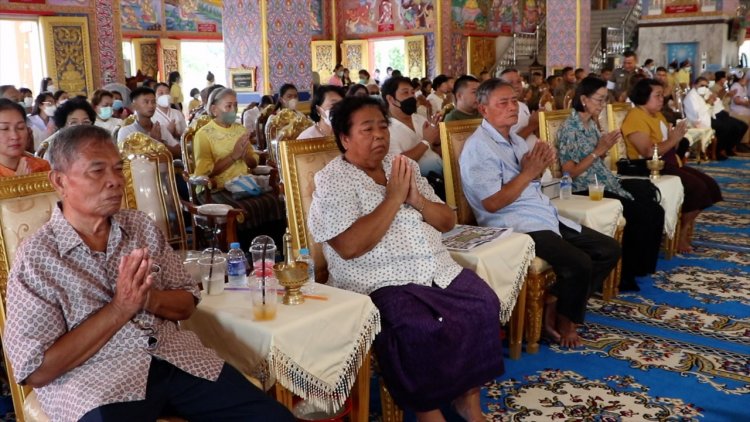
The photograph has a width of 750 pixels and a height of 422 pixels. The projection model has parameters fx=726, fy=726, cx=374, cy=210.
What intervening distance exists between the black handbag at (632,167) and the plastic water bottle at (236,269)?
3.39 metres

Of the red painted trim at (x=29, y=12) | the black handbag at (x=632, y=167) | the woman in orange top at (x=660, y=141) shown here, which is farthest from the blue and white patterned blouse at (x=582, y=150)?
the red painted trim at (x=29, y=12)

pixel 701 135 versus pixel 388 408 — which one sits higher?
pixel 701 135

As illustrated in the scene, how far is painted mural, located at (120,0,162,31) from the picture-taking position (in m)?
17.8

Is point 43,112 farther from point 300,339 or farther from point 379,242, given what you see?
point 300,339

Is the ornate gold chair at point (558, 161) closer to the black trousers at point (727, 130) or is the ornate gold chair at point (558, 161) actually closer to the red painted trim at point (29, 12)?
the black trousers at point (727, 130)

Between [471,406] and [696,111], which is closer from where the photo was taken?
[471,406]

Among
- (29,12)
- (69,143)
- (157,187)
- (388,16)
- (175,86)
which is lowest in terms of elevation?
(157,187)

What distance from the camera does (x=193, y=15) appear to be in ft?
63.5

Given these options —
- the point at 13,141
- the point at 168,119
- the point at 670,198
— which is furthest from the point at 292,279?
the point at 168,119

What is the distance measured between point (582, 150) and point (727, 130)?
7120 mm

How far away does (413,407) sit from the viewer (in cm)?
264

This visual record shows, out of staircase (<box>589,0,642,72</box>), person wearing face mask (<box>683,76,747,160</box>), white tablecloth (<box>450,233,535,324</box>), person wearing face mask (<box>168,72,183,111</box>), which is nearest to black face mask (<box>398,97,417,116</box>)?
white tablecloth (<box>450,233,535,324</box>)

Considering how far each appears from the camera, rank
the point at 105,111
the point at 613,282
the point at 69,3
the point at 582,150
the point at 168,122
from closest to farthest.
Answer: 1. the point at 613,282
2. the point at 582,150
3. the point at 105,111
4. the point at 168,122
5. the point at 69,3

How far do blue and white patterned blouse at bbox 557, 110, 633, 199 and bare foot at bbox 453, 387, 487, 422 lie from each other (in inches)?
Result: 86.2
